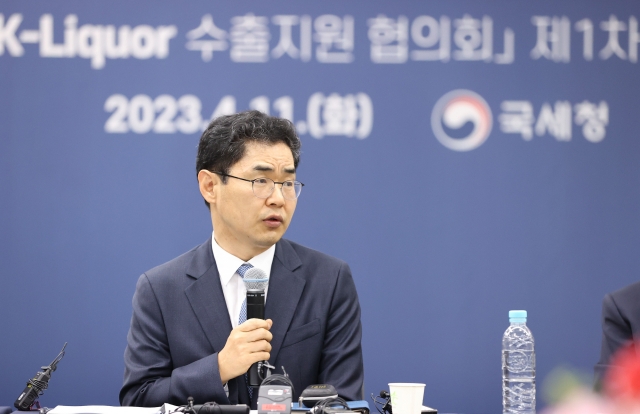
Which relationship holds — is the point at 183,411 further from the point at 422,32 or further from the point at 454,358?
the point at 422,32

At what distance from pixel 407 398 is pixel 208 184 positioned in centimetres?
95

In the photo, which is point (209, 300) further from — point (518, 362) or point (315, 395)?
point (518, 362)

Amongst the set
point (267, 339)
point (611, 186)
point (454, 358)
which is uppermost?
point (611, 186)

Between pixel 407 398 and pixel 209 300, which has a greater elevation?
pixel 209 300

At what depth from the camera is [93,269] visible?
383 cm

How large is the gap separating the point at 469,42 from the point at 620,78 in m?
0.78

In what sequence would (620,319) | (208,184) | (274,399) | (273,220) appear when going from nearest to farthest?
(274,399)
(620,319)
(273,220)
(208,184)

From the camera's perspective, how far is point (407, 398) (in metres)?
1.75

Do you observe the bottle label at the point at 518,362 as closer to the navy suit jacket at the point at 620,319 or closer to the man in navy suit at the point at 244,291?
the navy suit jacket at the point at 620,319

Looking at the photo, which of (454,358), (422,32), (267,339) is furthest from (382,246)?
(267,339)

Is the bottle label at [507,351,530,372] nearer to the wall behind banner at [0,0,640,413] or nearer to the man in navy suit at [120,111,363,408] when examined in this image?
the man in navy suit at [120,111,363,408]

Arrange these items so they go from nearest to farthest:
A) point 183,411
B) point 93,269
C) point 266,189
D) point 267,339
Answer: point 183,411
point 267,339
point 266,189
point 93,269

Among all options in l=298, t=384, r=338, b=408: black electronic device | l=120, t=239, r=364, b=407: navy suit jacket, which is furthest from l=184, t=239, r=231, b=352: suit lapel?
l=298, t=384, r=338, b=408: black electronic device

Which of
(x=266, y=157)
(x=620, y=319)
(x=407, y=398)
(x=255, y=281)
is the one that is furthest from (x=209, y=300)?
(x=620, y=319)
